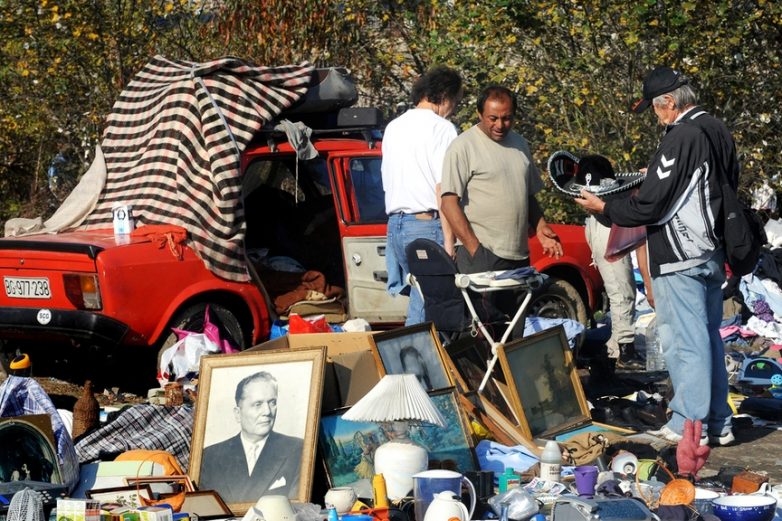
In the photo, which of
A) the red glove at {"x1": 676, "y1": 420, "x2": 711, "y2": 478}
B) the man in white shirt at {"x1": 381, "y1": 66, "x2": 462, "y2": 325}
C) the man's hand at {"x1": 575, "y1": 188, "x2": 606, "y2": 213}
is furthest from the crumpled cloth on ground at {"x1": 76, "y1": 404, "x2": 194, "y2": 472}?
the man's hand at {"x1": 575, "y1": 188, "x2": 606, "y2": 213}

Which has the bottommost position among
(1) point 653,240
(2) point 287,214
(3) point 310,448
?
(3) point 310,448

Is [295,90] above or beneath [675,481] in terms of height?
above

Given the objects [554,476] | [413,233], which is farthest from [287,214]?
[554,476]

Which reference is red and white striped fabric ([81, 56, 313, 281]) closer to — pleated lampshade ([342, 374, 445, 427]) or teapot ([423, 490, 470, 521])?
pleated lampshade ([342, 374, 445, 427])

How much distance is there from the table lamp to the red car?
3271mm

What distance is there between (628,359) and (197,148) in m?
3.80

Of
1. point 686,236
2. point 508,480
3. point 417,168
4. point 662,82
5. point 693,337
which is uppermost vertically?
point 662,82

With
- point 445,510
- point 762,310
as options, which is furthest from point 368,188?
point 445,510

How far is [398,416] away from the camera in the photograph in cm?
545

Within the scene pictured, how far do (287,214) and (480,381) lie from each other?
3.78 meters

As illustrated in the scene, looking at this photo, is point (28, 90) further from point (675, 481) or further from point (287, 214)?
point (675, 481)

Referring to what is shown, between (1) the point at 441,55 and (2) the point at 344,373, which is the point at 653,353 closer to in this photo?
(2) the point at 344,373

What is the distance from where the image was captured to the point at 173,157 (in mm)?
9227

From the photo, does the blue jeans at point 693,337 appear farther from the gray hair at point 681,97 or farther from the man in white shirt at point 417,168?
the man in white shirt at point 417,168
